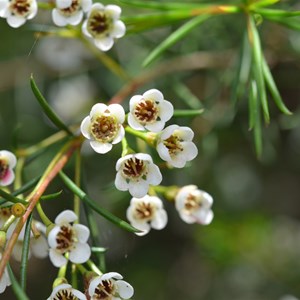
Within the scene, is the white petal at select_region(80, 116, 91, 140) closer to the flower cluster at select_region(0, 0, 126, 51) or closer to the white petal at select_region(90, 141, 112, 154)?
the white petal at select_region(90, 141, 112, 154)

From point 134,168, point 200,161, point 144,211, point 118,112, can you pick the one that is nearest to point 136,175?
point 134,168

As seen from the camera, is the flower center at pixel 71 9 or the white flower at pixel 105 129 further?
the flower center at pixel 71 9

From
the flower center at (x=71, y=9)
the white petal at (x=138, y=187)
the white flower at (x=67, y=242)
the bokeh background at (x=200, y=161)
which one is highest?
the flower center at (x=71, y=9)

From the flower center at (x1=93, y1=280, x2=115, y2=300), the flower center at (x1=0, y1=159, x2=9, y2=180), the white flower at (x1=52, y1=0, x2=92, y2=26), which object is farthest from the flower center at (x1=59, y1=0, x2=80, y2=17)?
the flower center at (x1=93, y1=280, x2=115, y2=300)

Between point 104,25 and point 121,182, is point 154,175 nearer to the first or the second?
point 121,182

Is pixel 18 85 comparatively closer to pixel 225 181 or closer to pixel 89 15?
pixel 225 181

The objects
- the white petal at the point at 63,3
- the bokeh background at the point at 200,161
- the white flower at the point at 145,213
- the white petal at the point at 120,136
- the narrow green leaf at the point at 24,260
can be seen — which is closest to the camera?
the narrow green leaf at the point at 24,260

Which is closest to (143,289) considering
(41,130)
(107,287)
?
(41,130)

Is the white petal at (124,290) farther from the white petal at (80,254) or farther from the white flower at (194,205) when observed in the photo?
the white flower at (194,205)

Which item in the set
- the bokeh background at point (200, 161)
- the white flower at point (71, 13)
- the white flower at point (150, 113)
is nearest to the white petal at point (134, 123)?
the white flower at point (150, 113)
